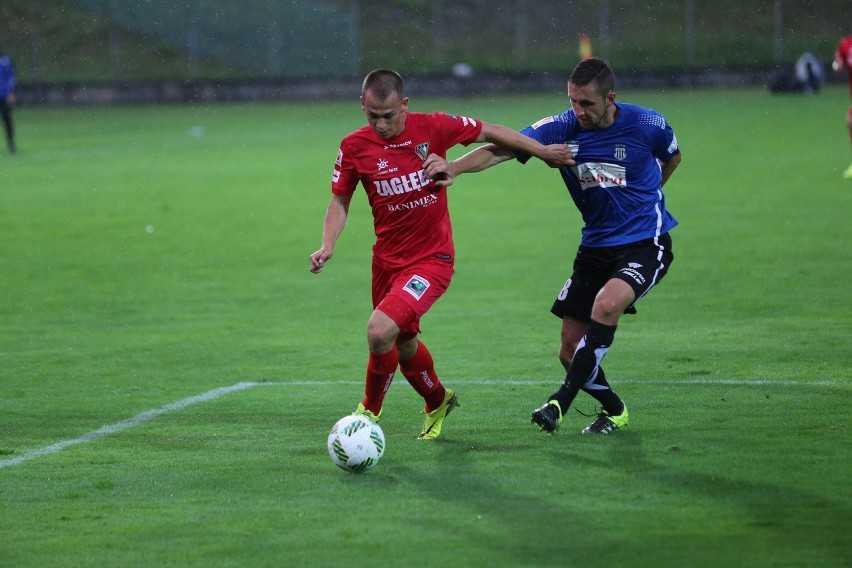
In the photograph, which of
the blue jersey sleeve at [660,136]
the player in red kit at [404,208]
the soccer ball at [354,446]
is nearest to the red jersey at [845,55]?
the blue jersey sleeve at [660,136]

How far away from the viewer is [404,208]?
678cm

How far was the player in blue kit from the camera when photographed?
21.8 ft

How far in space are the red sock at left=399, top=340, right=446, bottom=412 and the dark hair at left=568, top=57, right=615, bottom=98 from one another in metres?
1.70

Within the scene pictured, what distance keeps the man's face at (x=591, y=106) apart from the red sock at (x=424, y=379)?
155 cm

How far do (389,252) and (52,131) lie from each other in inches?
1072

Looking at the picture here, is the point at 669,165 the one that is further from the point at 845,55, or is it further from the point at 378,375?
the point at 845,55

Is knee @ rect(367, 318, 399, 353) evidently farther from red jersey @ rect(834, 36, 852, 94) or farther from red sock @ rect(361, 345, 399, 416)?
red jersey @ rect(834, 36, 852, 94)

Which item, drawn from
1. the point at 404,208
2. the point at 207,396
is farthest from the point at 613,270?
the point at 207,396

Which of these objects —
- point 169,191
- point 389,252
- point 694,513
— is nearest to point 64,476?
point 389,252

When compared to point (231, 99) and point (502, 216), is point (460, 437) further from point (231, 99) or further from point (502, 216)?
point (231, 99)

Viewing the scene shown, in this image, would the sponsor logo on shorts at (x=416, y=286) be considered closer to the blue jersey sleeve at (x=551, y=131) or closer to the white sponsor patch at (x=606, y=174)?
the blue jersey sleeve at (x=551, y=131)

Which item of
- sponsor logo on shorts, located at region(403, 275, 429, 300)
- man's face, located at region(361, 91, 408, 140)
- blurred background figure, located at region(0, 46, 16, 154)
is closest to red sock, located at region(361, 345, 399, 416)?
sponsor logo on shorts, located at region(403, 275, 429, 300)

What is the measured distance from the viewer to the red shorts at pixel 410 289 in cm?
649

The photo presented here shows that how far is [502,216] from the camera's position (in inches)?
677
